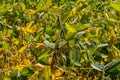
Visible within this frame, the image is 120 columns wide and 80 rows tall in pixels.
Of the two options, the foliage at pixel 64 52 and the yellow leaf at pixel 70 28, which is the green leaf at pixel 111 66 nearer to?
the foliage at pixel 64 52

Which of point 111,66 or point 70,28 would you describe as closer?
point 111,66

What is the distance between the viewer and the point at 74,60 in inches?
53.4

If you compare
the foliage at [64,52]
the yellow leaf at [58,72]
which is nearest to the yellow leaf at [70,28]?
the foliage at [64,52]

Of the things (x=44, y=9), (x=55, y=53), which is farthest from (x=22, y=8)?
(x=55, y=53)

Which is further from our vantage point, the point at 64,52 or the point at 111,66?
the point at 64,52

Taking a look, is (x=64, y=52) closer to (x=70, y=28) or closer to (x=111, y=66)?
(x=70, y=28)

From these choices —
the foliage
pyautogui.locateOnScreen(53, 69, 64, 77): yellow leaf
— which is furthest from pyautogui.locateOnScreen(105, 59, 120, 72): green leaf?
pyautogui.locateOnScreen(53, 69, 64, 77): yellow leaf

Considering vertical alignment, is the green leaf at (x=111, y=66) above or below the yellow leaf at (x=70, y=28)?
below

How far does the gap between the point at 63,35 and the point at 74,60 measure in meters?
0.14

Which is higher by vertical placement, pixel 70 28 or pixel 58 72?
pixel 70 28

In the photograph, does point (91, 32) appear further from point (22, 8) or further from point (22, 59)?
point (22, 8)

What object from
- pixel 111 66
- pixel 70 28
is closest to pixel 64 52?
pixel 70 28

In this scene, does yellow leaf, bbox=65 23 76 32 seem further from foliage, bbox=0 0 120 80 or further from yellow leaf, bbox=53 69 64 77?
yellow leaf, bbox=53 69 64 77

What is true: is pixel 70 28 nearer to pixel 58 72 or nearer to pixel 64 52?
pixel 64 52
